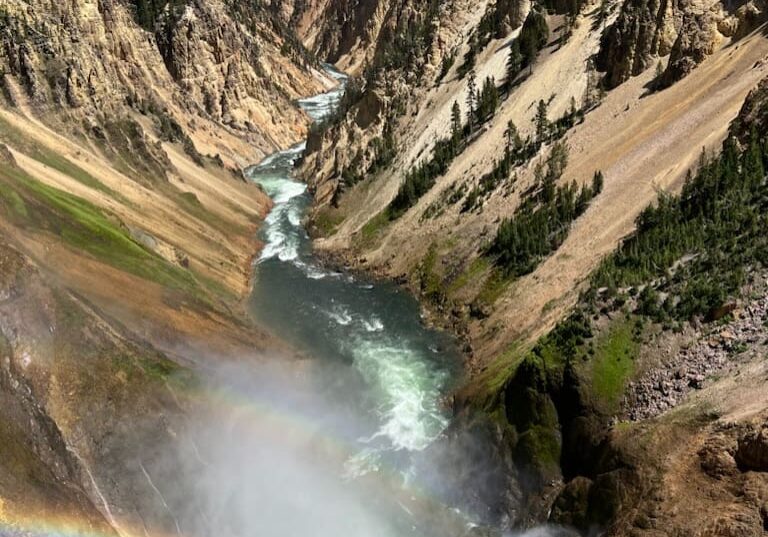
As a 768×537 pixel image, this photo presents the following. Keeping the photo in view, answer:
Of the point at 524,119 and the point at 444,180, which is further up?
the point at 524,119

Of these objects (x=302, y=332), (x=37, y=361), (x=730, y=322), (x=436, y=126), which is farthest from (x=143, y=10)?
(x=730, y=322)

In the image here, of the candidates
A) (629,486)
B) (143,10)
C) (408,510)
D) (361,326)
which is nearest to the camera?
(629,486)

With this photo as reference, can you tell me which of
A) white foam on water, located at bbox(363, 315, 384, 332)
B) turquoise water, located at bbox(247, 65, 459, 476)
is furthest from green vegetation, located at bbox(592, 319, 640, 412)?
white foam on water, located at bbox(363, 315, 384, 332)

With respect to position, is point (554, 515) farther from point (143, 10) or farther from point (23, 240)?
point (143, 10)

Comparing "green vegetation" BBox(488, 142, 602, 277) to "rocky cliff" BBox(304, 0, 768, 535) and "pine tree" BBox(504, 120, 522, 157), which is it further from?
"pine tree" BBox(504, 120, 522, 157)

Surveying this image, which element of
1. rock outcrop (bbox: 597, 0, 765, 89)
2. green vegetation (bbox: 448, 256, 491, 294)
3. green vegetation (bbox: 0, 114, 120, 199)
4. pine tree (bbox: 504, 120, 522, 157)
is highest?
rock outcrop (bbox: 597, 0, 765, 89)

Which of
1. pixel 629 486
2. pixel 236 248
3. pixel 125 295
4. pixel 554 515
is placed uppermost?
pixel 629 486
